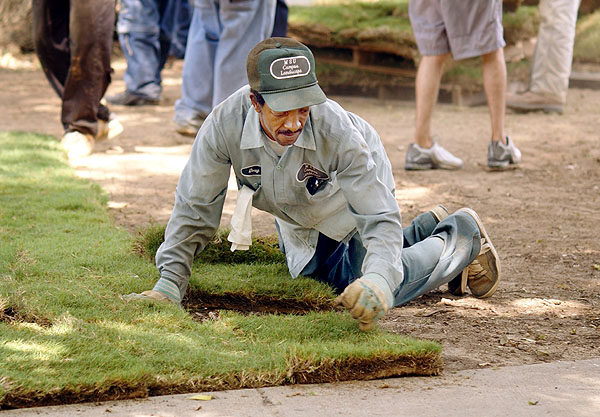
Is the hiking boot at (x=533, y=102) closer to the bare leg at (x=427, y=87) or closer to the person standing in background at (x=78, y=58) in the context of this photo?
the bare leg at (x=427, y=87)

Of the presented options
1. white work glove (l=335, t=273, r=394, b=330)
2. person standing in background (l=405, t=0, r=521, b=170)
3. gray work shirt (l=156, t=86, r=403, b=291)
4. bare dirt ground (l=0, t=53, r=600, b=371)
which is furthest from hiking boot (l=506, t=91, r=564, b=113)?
white work glove (l=335, t=273, r=394, b=330)

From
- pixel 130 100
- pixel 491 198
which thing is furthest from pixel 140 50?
pixel 491 198

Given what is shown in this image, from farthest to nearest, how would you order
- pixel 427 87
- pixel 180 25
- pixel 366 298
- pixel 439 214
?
pixel 180 25 → pixel 427 87 → pixel 439 214 → pixel 366 298

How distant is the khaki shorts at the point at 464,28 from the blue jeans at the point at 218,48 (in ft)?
3.51

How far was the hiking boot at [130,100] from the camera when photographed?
8.20 meters

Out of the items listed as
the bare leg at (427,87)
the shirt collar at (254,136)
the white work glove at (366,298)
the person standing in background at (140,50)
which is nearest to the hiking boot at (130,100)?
the person standing in background at (140,50)

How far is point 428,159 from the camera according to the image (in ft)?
18.2

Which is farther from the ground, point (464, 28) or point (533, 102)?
point (464, 28)

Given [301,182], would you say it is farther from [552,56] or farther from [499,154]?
[552,56]

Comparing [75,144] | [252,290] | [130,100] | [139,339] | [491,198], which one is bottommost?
[130,100]

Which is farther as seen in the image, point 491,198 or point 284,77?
point 491,198

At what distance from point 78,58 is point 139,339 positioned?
10.6 ft

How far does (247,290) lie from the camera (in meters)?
3.15

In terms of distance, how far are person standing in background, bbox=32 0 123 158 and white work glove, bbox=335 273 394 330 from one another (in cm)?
338
